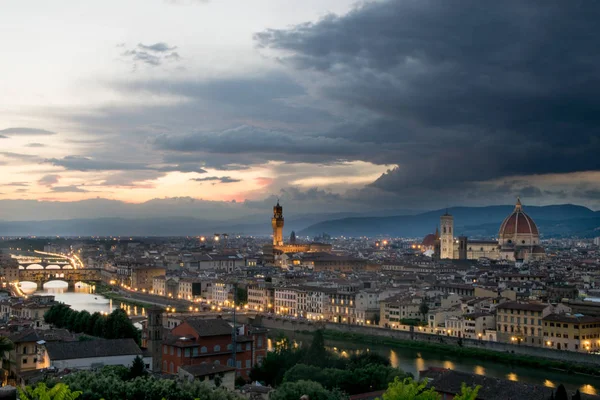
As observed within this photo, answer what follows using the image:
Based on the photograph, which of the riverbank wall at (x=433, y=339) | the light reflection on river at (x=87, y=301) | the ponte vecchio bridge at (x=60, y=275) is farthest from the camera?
the ponte vecchio bridge at (x=60, y=275)

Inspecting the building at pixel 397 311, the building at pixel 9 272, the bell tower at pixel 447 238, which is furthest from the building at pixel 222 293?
the bell tower at pixel 447 238

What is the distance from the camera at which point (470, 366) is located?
26.1 meters

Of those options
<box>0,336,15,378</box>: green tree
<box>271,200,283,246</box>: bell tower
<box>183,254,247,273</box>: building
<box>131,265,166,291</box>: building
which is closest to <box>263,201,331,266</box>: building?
<box>271,200,283,246</box>: bell tower

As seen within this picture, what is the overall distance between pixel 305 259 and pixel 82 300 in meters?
27.0

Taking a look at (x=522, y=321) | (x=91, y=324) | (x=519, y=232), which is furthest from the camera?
(x=519, y=232)

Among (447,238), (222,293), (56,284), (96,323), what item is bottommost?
(56,284)

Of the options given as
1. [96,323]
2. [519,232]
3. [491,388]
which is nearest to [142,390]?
[491,388]

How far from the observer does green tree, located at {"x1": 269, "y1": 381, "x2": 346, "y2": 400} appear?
14.7 meters

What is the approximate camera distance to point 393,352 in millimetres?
29438

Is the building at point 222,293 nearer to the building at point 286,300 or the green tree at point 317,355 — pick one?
the building at point 286,300

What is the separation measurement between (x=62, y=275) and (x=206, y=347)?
5368 cm

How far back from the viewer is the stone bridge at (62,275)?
68875 millimetres

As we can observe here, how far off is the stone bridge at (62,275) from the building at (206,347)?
49788 millimetres

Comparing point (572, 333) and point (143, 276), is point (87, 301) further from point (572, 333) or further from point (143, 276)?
point (572, 333)
